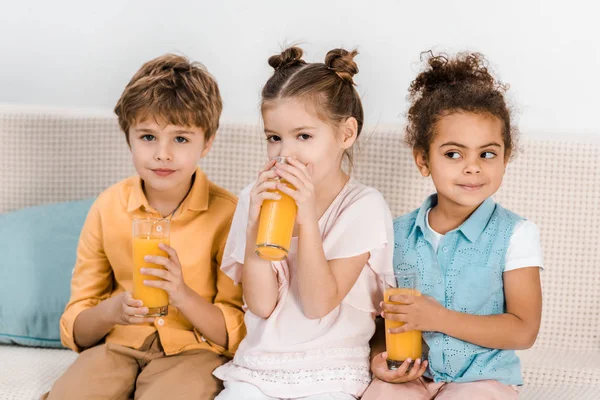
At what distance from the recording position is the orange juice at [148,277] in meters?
1.79

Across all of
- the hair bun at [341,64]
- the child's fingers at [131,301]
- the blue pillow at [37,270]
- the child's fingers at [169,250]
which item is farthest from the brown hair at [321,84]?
the blue pillow at [37,270]

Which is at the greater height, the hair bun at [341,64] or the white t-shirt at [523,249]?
the hair bun at [341,64]

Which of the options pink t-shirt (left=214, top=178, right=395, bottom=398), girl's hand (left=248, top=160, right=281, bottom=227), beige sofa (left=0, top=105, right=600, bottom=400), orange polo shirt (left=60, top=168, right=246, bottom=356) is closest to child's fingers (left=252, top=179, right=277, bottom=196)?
girl's hand (left=248, top=160, right=281, bottom=227)

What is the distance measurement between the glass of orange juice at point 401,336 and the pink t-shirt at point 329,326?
103 millimetres

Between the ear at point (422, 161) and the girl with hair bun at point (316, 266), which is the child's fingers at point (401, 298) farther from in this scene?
the ear at point (422, 161)

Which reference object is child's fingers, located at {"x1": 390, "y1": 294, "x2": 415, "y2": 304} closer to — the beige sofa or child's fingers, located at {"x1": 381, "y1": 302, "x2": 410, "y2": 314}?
child's fingers, located at {"x1": 381, "y1": 302, "x2": 410, "y2": 314}

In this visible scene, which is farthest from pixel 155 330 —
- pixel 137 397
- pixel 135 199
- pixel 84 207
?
pixel 84 207

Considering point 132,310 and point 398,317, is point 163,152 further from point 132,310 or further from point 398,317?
point 398,317

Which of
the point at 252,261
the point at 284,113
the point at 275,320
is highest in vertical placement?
the point at 284,113

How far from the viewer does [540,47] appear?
2672 mm

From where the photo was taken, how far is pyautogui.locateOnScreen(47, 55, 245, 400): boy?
1.96 meters

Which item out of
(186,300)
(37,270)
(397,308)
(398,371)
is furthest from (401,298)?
(37,270)

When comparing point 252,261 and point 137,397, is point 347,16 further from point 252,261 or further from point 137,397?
point 137,397

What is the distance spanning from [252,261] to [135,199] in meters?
0.46
